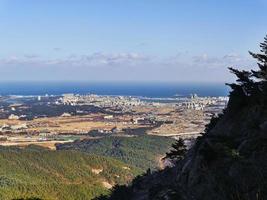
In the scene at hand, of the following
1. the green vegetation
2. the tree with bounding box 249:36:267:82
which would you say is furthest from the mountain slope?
Answer: the green vegetation

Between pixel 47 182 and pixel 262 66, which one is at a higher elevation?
pixel 262 66

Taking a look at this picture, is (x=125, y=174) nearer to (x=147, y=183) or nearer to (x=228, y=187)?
(x=147, y=183)

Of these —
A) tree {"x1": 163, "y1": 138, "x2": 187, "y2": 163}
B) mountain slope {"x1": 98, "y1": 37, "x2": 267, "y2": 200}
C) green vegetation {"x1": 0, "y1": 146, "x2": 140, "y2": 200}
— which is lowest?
green vegetation {"x1": 0, "y1": 146, "x2": 140, "y2": 200}

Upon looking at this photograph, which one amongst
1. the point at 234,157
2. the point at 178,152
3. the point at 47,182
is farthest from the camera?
the point at 47,182

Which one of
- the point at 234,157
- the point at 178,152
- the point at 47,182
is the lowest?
the point at 47,182

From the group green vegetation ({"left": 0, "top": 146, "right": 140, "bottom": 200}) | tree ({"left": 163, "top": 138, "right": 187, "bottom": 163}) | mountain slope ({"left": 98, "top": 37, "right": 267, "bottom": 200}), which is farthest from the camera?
green vegetation ({"left": 0, "top": 146, "right": 140, "bottom": 200})

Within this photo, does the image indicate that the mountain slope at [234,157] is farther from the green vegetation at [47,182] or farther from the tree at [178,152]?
the green vegetation at [47,182]

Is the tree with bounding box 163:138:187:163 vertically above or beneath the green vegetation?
above

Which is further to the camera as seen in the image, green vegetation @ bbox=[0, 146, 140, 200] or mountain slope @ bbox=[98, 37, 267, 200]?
green vegetation @ bbox=[0, 146, 140, 200]

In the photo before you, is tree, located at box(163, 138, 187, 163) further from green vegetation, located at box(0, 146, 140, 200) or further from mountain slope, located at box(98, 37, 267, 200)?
green vegetation, located at box(0, 146, 140, 200)

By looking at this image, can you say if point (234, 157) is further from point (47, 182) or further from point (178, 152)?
point (47, 182)

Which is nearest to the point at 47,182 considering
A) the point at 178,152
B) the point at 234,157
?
the point at 178,152

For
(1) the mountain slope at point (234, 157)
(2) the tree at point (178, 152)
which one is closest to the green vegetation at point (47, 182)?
(2) the tree at point (178, 152)
